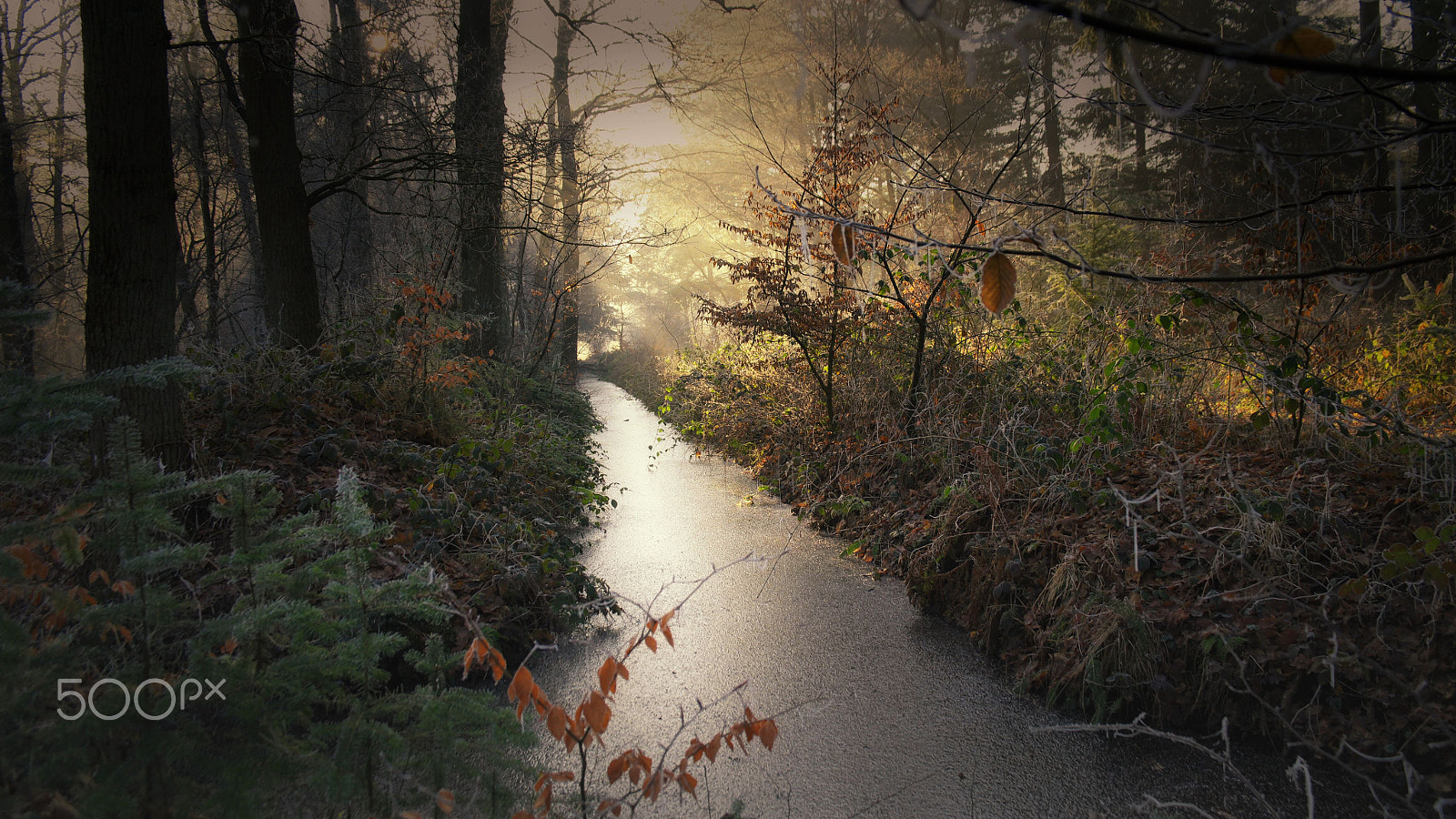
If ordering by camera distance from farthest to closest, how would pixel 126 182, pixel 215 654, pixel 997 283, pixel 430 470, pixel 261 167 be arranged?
pixel 261 167, pixel 430 470, pixel 126 182, pixel 215 654, pixel 997 283

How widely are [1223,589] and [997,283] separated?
2.31 metres

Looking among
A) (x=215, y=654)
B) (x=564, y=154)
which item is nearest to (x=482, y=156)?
(x=564, y=154)

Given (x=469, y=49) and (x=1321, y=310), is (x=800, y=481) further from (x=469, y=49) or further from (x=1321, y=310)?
(x=469, y=49)

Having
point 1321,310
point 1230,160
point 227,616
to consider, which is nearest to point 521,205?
point 227,616

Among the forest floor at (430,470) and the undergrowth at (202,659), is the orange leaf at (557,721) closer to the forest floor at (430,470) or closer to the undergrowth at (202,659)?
the undergrowth at (202,659)

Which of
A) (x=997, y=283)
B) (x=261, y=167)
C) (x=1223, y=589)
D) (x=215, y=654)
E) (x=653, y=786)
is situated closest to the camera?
(x=997, y=283)

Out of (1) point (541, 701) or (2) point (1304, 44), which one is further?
(1) point (541, 701)

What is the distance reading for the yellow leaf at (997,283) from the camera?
1.54 metres

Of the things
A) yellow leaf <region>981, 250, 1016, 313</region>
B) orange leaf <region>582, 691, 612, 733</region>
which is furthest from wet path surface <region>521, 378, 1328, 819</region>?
yellow leaf <region>981, 250, 1016, 313</region>

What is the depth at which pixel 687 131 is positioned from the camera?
22906mm

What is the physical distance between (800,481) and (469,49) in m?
6.38

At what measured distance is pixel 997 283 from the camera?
5.11 feet

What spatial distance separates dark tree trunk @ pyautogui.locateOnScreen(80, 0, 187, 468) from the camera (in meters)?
3.24

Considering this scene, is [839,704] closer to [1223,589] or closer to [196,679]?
[1223,589]
